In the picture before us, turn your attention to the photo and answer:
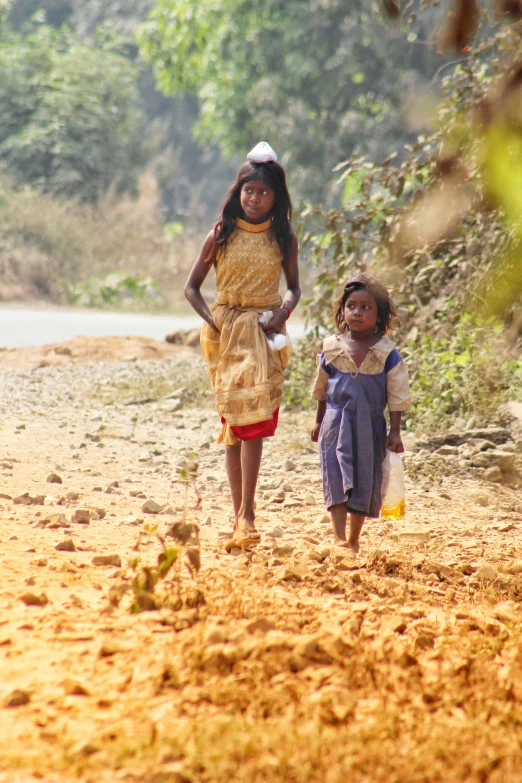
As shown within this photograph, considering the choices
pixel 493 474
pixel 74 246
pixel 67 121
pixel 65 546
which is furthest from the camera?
pixel 67 121

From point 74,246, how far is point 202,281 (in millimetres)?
17000

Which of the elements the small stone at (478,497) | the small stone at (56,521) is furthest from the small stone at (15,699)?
the small stone at (478,497)

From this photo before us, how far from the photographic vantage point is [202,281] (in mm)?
4094

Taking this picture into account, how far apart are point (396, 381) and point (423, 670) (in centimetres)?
167

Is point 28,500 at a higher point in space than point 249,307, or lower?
lower

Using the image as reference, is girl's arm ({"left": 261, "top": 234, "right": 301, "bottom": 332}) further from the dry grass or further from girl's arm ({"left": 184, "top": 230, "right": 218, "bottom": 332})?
the dry grass

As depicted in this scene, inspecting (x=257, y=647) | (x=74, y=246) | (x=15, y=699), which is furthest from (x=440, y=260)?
(x=74, y=246)

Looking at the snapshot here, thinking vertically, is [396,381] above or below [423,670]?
above

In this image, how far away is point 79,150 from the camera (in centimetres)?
2472

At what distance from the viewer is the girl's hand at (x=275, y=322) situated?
4.00 m

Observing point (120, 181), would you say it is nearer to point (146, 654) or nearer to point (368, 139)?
point (368, 139)

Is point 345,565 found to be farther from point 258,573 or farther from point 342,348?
point 342,348

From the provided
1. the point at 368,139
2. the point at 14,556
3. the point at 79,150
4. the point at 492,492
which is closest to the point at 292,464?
the point at 492,492

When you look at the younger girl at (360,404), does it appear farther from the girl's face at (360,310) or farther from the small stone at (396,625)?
the small stone at (396,625)
